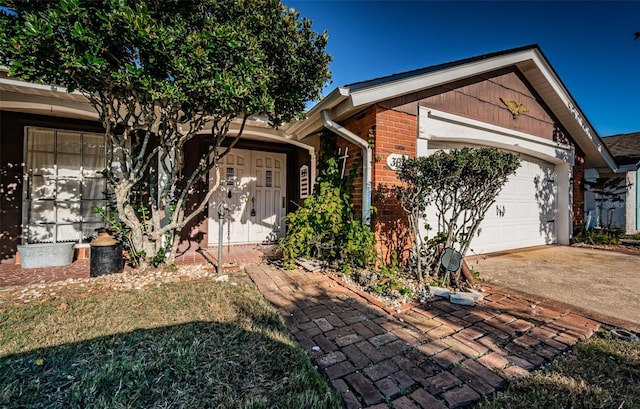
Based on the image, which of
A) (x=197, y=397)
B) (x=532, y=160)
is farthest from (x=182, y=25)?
(x=532, y=160)

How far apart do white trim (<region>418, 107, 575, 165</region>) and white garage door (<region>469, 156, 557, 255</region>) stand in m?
0.32

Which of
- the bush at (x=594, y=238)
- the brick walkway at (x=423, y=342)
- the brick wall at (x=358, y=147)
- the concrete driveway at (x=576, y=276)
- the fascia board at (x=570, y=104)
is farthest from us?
the bush at (x=594, y=238)

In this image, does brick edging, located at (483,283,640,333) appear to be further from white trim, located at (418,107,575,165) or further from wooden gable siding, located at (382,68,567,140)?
wooden gable siding, located at (382,68,567,140)

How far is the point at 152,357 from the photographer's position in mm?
1838

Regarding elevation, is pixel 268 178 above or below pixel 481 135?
below

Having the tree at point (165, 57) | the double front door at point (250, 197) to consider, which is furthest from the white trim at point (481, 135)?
the double front door at point (250, 197)

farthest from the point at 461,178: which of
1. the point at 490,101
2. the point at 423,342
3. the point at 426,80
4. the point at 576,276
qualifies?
the point at 490,101

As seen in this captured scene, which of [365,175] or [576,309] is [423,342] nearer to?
[576,309]

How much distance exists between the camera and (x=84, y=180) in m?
4.89

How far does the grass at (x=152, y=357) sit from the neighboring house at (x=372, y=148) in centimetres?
256

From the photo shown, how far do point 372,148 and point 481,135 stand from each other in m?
2.68

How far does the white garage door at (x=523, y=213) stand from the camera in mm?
5793

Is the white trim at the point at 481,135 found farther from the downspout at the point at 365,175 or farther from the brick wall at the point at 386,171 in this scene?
the downspout at the point at 365,175

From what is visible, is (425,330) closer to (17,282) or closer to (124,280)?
(124,280)
